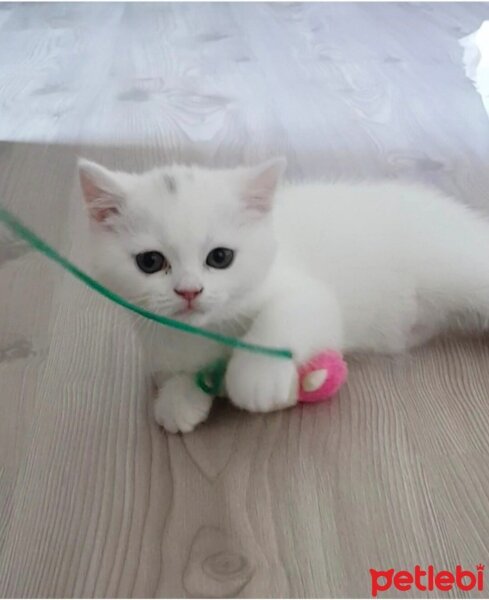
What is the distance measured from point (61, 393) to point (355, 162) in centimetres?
105

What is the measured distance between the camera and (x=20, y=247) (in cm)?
160

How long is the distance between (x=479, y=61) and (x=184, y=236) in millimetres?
1702

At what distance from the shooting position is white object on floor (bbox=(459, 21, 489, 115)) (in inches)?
88.7

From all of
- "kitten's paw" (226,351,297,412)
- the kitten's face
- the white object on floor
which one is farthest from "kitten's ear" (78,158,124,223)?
the white object on floor

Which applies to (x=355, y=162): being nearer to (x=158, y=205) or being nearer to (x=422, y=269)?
(x=422, y=269)

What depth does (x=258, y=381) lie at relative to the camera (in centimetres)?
102

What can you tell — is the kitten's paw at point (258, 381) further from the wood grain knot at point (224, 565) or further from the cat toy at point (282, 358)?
the wood grain knot at point (224, 565)

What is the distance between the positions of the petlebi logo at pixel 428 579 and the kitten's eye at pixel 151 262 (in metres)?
0.46

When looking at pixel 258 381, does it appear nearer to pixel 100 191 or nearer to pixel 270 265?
pixel 270 265

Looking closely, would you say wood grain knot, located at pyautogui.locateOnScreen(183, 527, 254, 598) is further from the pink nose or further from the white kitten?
the pink nose

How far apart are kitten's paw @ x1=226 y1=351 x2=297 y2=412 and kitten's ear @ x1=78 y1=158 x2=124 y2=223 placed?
26cm

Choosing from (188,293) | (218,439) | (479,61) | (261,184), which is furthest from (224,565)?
(479,61)

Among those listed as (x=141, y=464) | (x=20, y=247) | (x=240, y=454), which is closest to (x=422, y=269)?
(x=240, y=454)

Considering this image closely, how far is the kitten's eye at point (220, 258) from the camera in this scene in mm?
994
